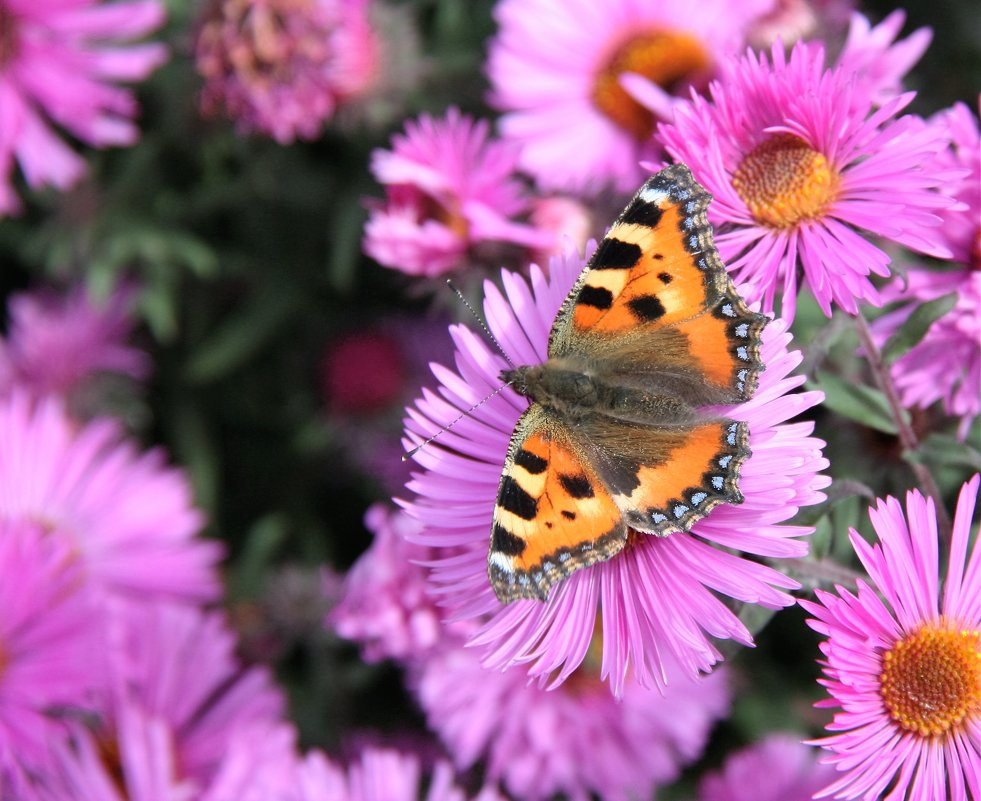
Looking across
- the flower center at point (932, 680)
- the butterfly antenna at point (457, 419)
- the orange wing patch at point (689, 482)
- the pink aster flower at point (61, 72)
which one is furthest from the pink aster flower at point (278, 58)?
the flower center at point (932, 680)

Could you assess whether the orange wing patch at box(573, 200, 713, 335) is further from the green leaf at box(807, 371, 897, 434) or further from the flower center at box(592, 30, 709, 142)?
the flower center at box(592, 30, 709, 142)

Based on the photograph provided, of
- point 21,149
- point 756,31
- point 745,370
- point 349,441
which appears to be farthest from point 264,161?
point 745,370

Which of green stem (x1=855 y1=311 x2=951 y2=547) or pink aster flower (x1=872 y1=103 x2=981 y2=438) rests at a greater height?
pink aster flower (x1=872 y1=103 x2=981 y2=438)

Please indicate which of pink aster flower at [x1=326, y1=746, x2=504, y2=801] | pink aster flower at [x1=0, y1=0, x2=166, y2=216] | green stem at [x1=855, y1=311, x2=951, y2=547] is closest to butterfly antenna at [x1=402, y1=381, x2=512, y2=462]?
green stem at [x1=855, y1=311, x2=951, y2=547]

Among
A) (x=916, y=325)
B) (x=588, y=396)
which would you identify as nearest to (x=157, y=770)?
(x=588, y=396)

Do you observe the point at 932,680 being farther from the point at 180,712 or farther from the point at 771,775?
the point at 180,712

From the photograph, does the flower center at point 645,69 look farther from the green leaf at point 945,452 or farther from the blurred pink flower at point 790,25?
the green leaf at point 945,452
